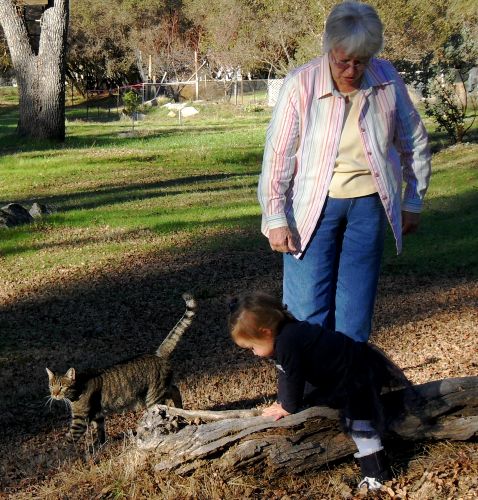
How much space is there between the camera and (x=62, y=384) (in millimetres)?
5984

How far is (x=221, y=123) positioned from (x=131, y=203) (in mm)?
23911

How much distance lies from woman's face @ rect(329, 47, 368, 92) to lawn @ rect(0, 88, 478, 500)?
6.42 feet

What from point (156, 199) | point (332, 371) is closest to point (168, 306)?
point (332, 371)

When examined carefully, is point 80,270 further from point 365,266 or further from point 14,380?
point 365,266

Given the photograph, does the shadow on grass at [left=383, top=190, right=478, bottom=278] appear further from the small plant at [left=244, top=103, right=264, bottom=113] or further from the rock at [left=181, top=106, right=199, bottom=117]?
the small plant at [left=244, top=103, right=264, bottom=113]

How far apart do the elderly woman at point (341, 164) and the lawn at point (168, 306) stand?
1.07 m

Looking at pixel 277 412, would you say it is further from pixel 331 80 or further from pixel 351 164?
pixel 331 80

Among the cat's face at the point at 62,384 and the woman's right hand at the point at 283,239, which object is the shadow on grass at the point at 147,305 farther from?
the woman's right hand at the point at 283,239

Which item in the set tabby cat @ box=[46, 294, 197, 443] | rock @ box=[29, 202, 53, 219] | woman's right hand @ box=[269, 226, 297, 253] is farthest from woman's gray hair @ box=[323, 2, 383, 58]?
rock @ box=[29, 202, 53, 219]

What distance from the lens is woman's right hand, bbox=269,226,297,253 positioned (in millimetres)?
4305

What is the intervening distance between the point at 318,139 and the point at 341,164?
0.17 meters

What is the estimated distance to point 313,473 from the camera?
4.60m

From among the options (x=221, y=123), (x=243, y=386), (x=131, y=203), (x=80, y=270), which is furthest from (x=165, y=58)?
(x=243, y=386)

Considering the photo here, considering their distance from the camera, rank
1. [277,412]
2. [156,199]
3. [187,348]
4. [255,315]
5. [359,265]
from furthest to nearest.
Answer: [156,199] → [187,348] → [277,412] → [359,265] → [255,315]
